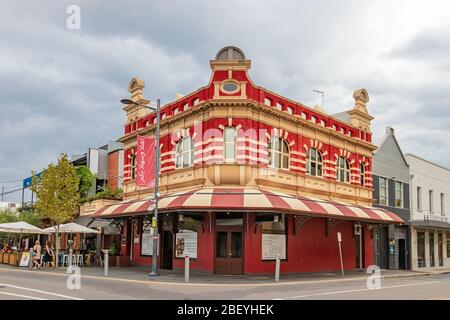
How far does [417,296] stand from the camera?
16.6 m

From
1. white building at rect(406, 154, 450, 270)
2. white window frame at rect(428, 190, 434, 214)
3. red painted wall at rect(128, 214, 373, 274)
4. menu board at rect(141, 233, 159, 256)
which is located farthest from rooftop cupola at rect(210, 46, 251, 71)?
white window frame at rect(428, 190, 434, 214)

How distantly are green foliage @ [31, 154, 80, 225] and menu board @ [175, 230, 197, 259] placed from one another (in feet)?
27.0

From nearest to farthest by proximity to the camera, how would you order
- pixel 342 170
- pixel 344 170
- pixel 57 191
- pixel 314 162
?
1. pixel 314 162
2. pixel 57 191
3. pixel 342 170
4. pixel 344 170

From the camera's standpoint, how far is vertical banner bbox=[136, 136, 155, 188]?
26.2 m

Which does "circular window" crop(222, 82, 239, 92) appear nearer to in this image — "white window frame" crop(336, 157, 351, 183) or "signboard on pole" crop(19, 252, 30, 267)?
"white window frame" crop(336, 157, 351, 183)

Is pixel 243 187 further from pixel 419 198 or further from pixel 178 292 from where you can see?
pixel 419 198

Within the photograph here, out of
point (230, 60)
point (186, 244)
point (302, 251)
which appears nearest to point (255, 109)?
point (230, 60)

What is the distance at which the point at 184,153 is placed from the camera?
1100 inches

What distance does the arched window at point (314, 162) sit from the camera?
96.7 feet

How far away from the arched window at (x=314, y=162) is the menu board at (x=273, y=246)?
521 cm

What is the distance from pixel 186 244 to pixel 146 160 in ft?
16.0
